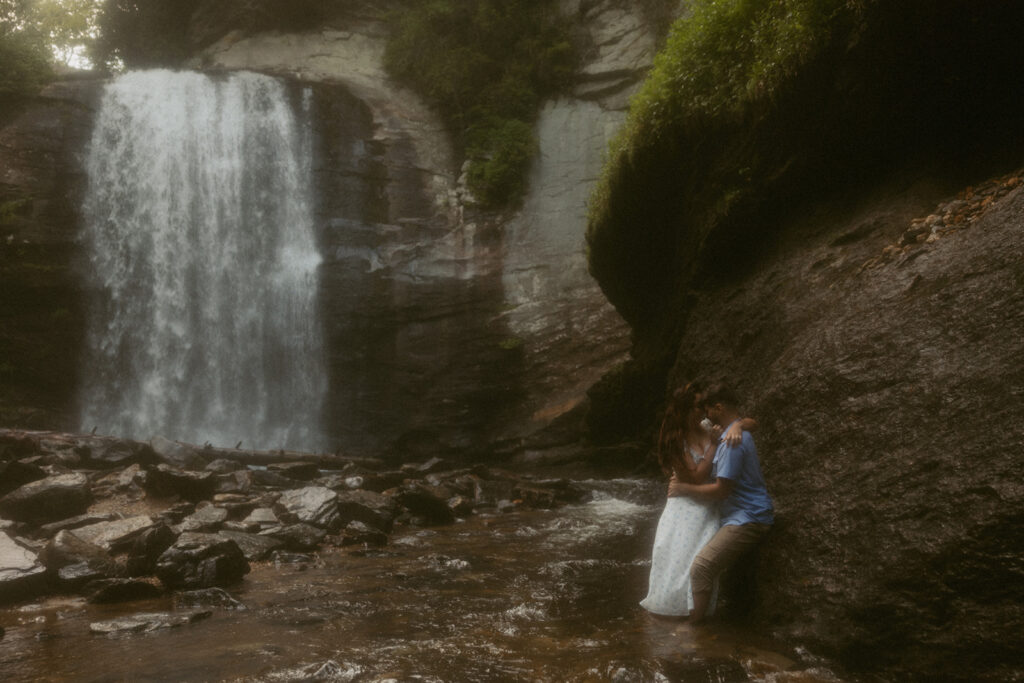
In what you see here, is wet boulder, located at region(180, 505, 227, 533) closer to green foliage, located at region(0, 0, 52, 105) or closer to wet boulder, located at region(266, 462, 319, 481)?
wet boulder, located at region(266, 462, 319, 481)

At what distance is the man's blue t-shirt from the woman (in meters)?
0.08

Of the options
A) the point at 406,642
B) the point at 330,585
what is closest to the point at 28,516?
the point at 330,585

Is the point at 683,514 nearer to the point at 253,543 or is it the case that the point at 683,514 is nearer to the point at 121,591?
the point at 121,591

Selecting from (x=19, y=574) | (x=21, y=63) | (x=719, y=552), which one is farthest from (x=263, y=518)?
(x=21, y=63)

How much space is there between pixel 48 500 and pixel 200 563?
3.20 metres

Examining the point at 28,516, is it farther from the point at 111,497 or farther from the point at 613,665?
the point at 613,665

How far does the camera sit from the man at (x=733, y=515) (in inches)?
158

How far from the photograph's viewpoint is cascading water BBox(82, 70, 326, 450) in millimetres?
18609

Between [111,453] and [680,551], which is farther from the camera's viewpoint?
[111,453]

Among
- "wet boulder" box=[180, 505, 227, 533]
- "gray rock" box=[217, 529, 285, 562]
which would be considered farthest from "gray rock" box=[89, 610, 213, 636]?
"wet boulder" box=[180, 505, 227, 533]

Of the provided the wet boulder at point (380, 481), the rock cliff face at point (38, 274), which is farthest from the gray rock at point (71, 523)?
the rock cliff face at point (38, 274)

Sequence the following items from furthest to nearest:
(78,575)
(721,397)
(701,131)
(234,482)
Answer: (234,482) < (701,131) < (78,575) < (721,397)

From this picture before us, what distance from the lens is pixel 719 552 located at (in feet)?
13.1

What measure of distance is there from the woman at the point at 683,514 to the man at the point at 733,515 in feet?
0.25
